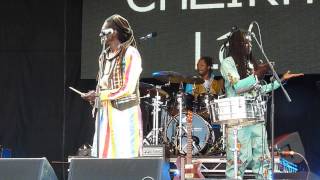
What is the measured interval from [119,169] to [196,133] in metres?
4.97

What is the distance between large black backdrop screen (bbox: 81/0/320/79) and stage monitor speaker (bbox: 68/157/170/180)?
484 cm

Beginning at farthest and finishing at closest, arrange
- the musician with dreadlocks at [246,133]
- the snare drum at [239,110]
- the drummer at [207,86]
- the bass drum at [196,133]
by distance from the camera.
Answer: the drummer at [207,86], the bass drum at [196,133], the musician with dreadlocks at [246,133], the snare drum at [239,110]

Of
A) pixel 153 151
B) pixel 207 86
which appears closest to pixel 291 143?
pixel 207 86

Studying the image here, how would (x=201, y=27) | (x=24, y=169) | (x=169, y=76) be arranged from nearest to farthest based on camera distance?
(x=24, y=169), (x=169, y=76), (x=201, y=27)

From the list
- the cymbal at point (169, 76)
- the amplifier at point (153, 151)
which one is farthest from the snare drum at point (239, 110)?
the cymbal at point (169, 76)

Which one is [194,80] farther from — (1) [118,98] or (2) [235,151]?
(1) [118,98]

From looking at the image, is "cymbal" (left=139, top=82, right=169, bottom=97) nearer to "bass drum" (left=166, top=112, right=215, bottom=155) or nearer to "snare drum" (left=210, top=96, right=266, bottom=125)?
"bass drum" (left=166, top=112, right=215, bottom=155)

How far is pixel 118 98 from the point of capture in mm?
5418

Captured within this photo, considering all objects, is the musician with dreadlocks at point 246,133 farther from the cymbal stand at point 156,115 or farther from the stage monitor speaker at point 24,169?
the stage monitor speaker at point 24,169

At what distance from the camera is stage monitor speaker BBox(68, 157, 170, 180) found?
4.41 m

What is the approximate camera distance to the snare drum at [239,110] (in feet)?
21.9

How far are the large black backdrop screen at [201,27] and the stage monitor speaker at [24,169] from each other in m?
5.03

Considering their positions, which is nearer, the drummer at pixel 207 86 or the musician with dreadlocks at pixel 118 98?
the musician with dreadlocks at pixel 118 98

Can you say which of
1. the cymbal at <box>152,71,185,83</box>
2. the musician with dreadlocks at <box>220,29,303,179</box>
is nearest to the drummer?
the cymbal at <box>152,71,185,83</box>
